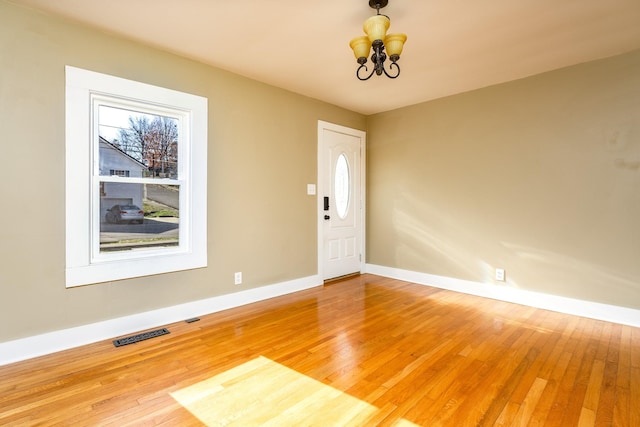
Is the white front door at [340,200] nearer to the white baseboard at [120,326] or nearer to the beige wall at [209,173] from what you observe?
the beige wall at [209,173]

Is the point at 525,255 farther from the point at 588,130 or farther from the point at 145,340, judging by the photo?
the point at 145,340

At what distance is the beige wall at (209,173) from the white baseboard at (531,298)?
157 centimetres

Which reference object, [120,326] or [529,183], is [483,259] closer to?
[529,183]

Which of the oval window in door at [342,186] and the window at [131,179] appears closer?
the window at [131,179]

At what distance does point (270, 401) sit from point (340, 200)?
3.23 meters

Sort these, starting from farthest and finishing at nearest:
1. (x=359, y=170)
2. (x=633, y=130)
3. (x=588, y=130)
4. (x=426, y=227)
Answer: (x=359, y=170) < (x=426, y=227) < (x=588, y=130) < (x=633, y=130)

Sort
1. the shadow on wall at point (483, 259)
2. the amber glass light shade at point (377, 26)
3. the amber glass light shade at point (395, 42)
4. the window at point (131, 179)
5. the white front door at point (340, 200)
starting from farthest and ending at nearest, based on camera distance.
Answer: the white front door at point (340, 200) < the shadow on wall at point (483, 259) < the window at point (131, 179) < the amber glass light shade at point (395, 42) < the amber glass light shade at point (377, 26)

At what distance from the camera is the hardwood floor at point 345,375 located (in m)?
1.69

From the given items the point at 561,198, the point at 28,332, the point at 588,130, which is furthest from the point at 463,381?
the point at 28,332

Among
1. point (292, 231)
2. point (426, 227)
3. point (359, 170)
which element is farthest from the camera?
point (359, 170)

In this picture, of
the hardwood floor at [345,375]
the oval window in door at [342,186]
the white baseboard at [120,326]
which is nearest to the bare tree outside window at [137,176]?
the white baseboard at [120,326]

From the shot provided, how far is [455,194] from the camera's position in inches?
161

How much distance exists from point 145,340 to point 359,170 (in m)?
3.61

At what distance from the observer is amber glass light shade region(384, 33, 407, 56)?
2.21 m
